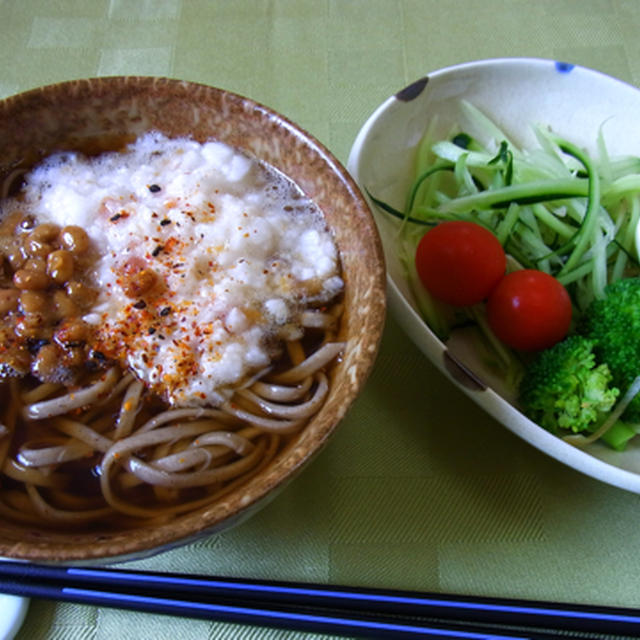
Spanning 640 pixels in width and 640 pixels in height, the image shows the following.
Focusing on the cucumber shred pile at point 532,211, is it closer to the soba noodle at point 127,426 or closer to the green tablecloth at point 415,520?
the green tablecloth at point 415,520

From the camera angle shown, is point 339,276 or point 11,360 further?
point 339,276

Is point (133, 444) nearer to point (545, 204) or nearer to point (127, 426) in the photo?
point (127, 426)

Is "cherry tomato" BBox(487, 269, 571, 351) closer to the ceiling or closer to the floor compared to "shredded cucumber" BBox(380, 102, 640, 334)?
closer to the floor

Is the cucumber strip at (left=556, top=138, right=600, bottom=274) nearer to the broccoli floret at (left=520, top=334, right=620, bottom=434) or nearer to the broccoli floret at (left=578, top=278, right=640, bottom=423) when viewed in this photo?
the broccoli floret at (left=578, top=278, right=640, bottom=423)

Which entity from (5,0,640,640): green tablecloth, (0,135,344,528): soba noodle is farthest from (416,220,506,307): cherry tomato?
(0,135,344,528): soba noodle

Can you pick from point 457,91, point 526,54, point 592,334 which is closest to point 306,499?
point 592,334

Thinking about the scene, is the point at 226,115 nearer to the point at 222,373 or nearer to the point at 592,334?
the point at 222,373
